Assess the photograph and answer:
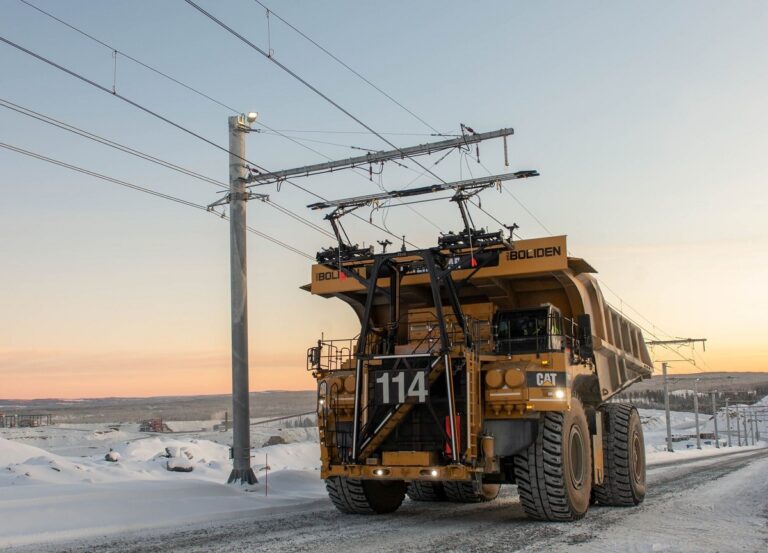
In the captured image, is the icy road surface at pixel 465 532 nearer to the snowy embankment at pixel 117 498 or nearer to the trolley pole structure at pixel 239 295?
the snowy embankment at pixel 117 498

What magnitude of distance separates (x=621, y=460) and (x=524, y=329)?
3.28 m

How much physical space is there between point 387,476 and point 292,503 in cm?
347

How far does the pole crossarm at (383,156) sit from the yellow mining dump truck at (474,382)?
10.5 ft

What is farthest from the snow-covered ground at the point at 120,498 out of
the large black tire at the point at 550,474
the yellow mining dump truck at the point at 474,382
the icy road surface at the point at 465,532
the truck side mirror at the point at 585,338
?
the truck side mirror at the point at 585,338

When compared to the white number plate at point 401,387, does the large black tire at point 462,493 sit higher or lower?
lower

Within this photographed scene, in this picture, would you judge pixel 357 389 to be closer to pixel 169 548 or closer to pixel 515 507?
pixel 169 548

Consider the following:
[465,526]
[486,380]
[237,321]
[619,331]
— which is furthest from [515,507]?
[237,321]

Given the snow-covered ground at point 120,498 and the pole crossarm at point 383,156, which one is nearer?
the snow-covered ground at point 120,498

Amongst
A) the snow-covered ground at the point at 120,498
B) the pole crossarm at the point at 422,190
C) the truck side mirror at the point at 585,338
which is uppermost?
the pole crossarm at the point at 422,190

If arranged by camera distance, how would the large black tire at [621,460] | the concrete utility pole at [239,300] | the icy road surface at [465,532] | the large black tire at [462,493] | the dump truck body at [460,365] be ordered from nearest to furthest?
the icy road surface at [465,532]
the dump truck body at [460,365]
the large black tire at [621,460]
the large black tire at [462,493]
the concrete utility pole at [239,300]

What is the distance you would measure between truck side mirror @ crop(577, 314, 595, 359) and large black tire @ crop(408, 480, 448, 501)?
3.98m

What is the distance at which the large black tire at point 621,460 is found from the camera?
13164 millimetres

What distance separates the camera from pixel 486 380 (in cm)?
1044

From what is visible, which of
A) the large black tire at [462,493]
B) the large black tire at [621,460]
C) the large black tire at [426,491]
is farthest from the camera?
the large black tire at [426,491]
